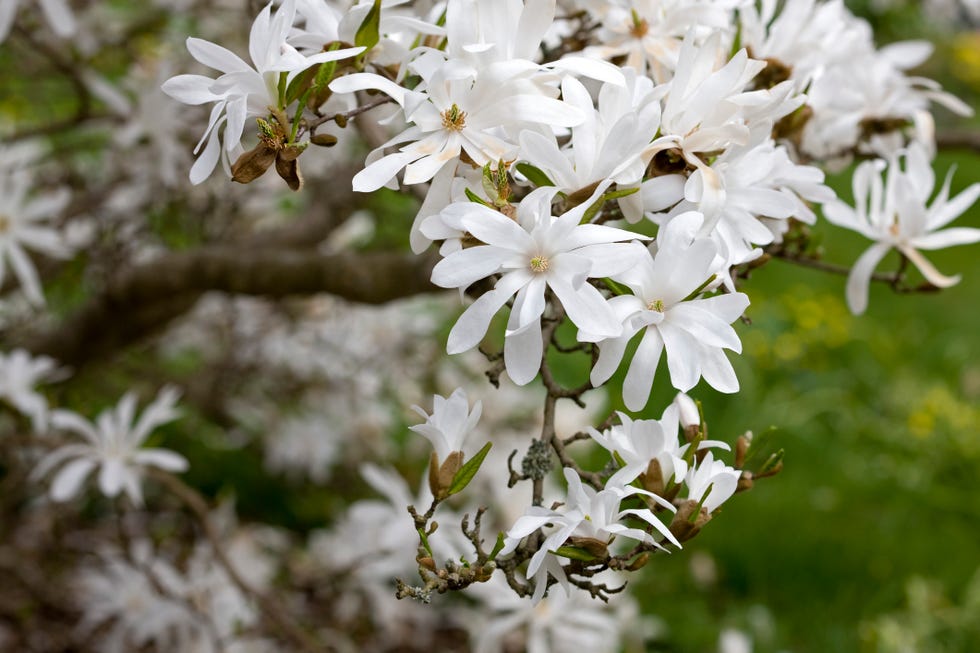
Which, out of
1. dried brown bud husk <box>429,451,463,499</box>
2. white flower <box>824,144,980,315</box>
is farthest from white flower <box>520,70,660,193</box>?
white flower <box>824,144,980,315</box>

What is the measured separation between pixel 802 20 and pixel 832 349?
2.94 m

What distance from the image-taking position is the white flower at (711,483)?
740mm

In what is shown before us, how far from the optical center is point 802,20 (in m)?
1.00

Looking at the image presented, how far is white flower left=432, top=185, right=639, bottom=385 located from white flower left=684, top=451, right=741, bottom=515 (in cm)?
17

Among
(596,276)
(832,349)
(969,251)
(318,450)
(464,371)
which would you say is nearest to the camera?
(596,276)

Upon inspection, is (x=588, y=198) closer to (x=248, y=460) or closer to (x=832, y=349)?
(x=248, y=460)

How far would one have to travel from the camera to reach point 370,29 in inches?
30.1

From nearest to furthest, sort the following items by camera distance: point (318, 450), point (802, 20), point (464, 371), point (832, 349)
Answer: point (802, 20) < point (318, 450) < point (464, 371) < point (832, 349)

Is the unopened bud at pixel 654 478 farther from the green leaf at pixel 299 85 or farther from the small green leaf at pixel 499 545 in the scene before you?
the green leaf at pixel 299 85

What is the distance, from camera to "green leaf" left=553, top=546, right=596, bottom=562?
28.9 inches

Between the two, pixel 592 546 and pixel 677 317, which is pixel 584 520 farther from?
pixel 677 317

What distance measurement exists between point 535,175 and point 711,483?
0.27 m

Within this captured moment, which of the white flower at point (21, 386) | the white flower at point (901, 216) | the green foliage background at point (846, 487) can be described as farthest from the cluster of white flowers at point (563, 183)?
the green foliage background at point (846, 487)

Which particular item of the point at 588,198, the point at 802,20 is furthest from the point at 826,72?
the point at 588,198
